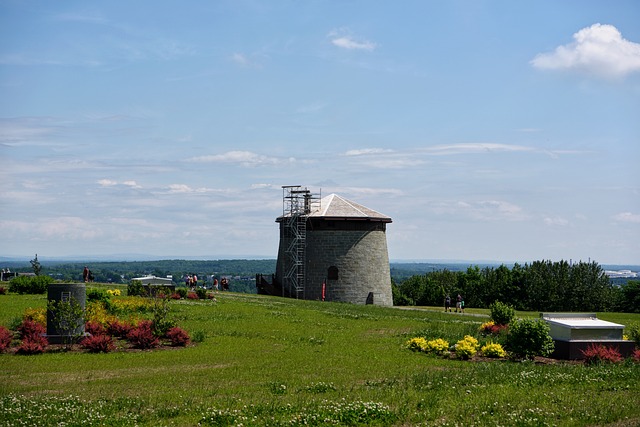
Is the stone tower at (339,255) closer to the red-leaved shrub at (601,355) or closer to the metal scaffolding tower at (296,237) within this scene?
the metal scaffolding tower at (296,237)

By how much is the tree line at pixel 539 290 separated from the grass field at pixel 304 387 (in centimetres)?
3955

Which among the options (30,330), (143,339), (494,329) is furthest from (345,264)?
(30,330)

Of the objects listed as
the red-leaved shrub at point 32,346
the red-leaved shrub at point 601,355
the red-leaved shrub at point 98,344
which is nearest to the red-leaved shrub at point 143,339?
the red-leaved shrub at point 98,344

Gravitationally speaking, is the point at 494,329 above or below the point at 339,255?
below

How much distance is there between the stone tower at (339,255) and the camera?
174ft

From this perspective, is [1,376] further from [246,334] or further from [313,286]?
[313,286]

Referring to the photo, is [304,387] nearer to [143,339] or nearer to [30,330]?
[143,339]

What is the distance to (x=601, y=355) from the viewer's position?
19.1 m

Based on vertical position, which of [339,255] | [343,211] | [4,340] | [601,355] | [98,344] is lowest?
[601,355]

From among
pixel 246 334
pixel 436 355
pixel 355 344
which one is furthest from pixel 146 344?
pixel 436 355

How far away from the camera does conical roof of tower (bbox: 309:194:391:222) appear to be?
53.2 m

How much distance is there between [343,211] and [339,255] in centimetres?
365

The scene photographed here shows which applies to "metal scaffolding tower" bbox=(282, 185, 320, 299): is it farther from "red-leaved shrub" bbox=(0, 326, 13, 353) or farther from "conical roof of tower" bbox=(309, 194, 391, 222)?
"red-leaved shrub" bbox=(0, 326, 13, 353)

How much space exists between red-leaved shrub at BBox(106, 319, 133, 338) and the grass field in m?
2.35
